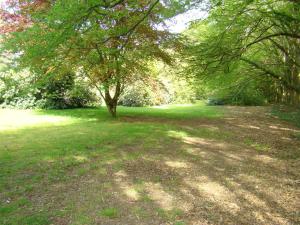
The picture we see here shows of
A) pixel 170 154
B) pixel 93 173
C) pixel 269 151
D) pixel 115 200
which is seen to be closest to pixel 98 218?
pixel 115 200

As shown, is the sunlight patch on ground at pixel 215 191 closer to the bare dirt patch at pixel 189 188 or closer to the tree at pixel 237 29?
the bare dirt patch at pixel 189 188

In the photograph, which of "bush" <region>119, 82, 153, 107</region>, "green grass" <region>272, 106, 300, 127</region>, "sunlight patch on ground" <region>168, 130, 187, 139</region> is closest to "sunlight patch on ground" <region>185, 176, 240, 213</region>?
"sunlight patch on ground" <region>168, 130, 187, 139</region>

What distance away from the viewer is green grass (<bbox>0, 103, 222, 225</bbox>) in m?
4.77

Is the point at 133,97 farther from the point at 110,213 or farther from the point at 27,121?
the point at 110,213

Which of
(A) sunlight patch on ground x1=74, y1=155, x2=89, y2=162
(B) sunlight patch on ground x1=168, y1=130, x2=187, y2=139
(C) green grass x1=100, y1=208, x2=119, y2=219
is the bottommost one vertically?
(C) green grass x1=100, y1=208, x2=119, y2=219

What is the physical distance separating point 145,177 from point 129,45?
22.4ft

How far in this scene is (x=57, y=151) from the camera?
314 inches

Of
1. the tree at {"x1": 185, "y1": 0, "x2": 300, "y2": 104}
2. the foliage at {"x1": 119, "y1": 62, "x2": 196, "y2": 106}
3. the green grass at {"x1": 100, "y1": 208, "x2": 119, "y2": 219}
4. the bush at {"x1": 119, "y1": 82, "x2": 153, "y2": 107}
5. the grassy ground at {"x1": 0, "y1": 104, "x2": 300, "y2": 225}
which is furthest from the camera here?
the bush at {"x1": 119, "y1": 82, "x2": 153, "y2": 107}

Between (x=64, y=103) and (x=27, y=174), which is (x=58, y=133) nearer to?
(x=27, y=174)

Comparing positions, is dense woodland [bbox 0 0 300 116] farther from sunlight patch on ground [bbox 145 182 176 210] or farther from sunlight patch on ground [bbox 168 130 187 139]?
sunlight patch on ground [bbox 145 182 176 210]

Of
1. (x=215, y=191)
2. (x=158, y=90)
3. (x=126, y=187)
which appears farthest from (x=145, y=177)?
(x=158, y=90)

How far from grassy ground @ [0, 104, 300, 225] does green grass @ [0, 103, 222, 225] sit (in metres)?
0.02

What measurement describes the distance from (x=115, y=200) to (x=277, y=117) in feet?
47.9

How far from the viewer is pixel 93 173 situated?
6316 mm
